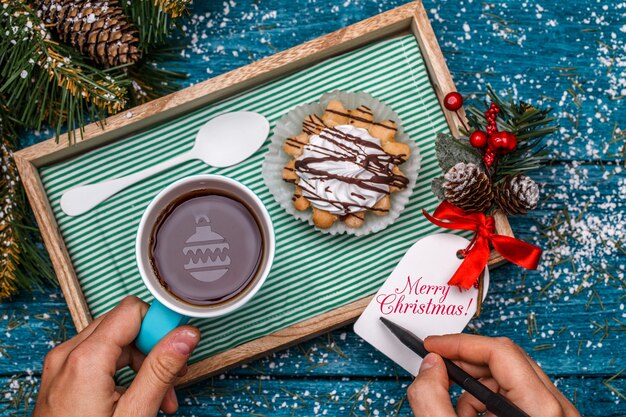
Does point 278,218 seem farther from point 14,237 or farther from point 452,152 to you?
point 14,237

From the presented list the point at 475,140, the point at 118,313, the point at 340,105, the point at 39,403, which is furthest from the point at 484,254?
the point at 39,403

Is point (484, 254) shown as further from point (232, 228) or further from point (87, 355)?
point (87, 355)

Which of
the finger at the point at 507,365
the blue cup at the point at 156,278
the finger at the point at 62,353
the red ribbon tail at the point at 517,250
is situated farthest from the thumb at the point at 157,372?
the red ribbon tail at the point at 517,250

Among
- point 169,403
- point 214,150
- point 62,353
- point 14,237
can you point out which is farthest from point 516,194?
point 14,237

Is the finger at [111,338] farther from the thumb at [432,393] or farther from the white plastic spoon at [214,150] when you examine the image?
the thumb at [432,393]

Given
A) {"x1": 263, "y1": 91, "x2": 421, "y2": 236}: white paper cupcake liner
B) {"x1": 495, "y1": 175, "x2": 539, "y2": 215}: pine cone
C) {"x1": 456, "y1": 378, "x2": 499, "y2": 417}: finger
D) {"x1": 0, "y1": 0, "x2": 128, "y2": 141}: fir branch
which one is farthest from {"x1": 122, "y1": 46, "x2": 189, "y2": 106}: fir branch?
{"x1": 456, "y1": 378, "x2": 499, "y2": 417}: finger
